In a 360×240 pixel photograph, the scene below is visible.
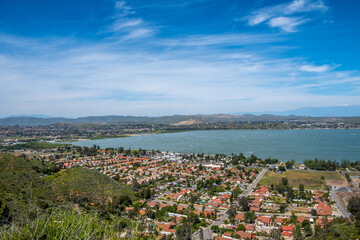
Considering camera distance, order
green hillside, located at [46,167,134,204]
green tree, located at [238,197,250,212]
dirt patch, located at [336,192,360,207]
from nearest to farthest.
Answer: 1. green hillside, located at [46,167,134,204]
2. green tree, located at [238,197,250,212]
3. dirt patch, located at [336,192,360,207]

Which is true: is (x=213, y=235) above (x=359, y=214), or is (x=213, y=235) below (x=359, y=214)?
below

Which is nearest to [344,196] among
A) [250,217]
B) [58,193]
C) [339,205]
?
[339,205]

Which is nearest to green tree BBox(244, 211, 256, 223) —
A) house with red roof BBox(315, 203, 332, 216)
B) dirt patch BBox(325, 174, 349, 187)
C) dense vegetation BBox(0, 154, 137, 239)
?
house with red roof BBox(315, 203, 332, 216)

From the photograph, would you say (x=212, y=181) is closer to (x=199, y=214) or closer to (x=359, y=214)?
(x=199, y=214)

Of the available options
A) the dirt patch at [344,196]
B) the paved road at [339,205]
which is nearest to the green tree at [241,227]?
the paved road at [339,205]

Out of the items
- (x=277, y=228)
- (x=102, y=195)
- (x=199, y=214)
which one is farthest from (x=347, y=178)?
(x=102, y=195)

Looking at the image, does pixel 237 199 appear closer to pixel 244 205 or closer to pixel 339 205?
pixel 244 205

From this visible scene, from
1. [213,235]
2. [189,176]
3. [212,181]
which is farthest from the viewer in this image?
[189,176]

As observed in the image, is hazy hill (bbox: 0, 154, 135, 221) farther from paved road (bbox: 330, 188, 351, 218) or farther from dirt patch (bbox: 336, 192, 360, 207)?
dirt patch (bbox: 336, 192, 360, 207)
